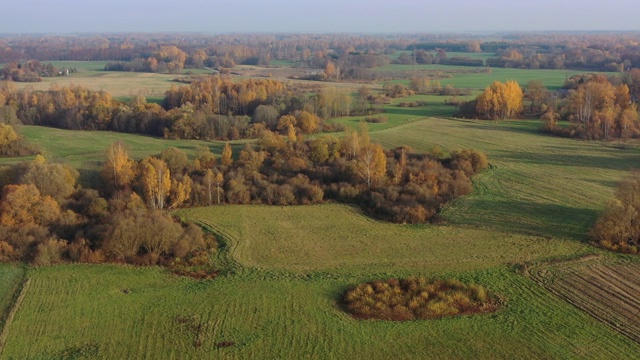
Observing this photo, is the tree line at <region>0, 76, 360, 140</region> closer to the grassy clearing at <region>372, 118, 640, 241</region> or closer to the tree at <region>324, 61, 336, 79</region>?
the grassy clearing at <region>372, 118, 640, 241</region>

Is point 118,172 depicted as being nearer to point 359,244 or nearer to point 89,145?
point 359,244

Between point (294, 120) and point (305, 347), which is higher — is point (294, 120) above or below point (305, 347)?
above

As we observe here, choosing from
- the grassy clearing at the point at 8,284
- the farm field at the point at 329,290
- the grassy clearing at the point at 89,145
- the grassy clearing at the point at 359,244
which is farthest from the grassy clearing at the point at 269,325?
the grassy clearing at the point at 89,145

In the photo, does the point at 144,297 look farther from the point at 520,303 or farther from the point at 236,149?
the point at 236,149

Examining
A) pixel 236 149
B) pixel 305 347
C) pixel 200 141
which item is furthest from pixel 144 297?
pixel 200 141

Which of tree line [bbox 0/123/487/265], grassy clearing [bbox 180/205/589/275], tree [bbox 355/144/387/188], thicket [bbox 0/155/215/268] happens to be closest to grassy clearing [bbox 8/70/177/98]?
tree line [bbox 0/123/487/265]
